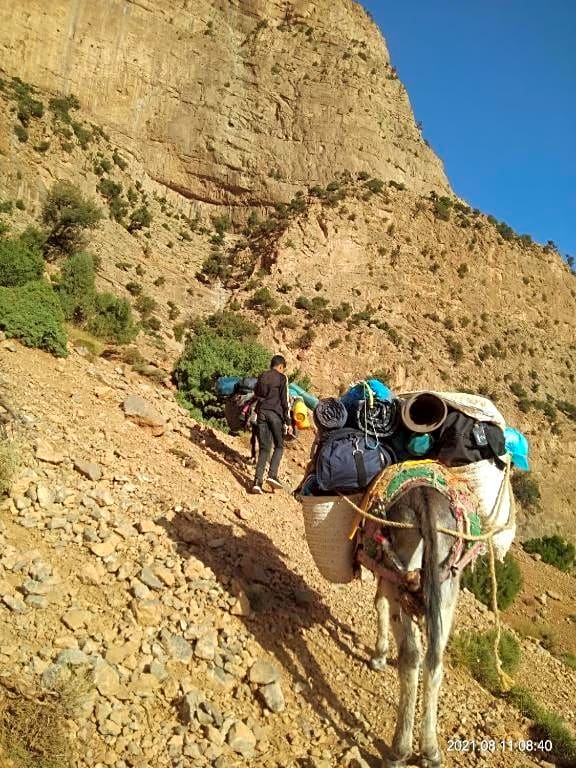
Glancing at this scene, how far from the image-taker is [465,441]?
154 inches

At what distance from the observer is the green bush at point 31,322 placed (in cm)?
889

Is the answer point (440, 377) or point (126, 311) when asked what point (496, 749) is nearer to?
point (126, 311)

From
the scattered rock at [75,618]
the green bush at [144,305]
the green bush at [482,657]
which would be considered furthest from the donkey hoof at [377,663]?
the green bush at [144,305]

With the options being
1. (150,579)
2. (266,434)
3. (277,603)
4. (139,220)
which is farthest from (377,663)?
(139,220)

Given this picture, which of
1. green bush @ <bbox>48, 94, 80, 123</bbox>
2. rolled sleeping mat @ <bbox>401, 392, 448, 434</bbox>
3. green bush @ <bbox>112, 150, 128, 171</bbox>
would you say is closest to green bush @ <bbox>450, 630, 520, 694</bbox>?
rolled sleeping mat @ <bbox>401, 392, 448, 434</bbox>

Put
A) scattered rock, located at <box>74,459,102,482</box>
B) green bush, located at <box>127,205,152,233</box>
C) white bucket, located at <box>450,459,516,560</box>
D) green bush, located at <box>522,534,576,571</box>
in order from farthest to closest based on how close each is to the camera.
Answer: green bush, located at <box>127,205,152,233</box>
green bush, located at <box>522,534,576,571</box>
scattered rock, located at <box>74,459,102,482</box>
white bucket, located at <box>450,459,516,560</box>

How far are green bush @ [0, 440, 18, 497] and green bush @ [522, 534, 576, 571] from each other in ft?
50.0

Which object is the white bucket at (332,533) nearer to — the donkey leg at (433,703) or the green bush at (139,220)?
the donkey leg at (433,703)

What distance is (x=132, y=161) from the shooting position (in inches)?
1419

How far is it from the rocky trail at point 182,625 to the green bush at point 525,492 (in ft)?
61.3

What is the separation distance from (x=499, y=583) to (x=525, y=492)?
15728 millimetres

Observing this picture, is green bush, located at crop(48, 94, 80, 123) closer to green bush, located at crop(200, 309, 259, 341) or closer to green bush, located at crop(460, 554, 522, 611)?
green bush, located at crop(200, 309, 259, 341)

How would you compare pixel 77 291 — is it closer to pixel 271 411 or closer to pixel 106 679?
pixel 271 411

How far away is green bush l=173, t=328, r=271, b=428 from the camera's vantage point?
41.7 feet
